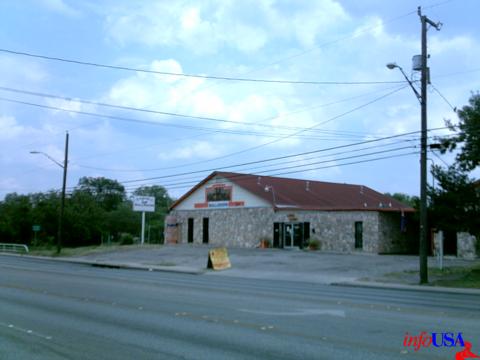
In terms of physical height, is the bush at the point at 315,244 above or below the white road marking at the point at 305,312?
above

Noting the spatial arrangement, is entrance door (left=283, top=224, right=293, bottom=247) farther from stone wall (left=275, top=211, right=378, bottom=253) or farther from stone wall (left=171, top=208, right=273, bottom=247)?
stone wall (left=171, top=208, right=273, bottom=247)

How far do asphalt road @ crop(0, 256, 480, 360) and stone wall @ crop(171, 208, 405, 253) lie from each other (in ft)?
78.8

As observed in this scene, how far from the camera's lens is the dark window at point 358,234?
130ft

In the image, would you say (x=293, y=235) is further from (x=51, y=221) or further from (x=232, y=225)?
(x=51, y=221)

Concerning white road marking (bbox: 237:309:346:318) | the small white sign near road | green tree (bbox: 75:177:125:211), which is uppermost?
green tree (bbox: 75:177:125:211)

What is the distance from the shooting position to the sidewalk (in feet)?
79.1

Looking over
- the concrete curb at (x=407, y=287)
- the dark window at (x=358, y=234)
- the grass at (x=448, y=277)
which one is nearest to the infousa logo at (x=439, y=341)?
the concrete curb at (x=407, y=287)

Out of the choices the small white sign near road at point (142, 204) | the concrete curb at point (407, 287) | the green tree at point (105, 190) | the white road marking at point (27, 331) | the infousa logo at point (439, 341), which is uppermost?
the green tree at point (105, 190)

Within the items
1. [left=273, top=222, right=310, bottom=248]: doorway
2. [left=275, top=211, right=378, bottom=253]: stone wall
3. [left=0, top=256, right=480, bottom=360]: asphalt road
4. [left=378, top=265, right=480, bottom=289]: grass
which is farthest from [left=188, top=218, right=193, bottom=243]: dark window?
[left=0, top=256, right=480, bottom=360]: asphalt road

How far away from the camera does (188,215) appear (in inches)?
2120

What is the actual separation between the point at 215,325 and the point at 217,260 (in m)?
20.7

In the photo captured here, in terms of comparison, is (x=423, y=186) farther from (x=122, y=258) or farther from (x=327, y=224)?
(x=122, y=258)

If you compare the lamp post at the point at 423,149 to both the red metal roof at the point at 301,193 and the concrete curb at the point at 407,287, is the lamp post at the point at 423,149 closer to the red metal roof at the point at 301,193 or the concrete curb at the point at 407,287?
the concrete curb at the point at 407,287

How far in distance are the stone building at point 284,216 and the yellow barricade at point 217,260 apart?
1244cm
